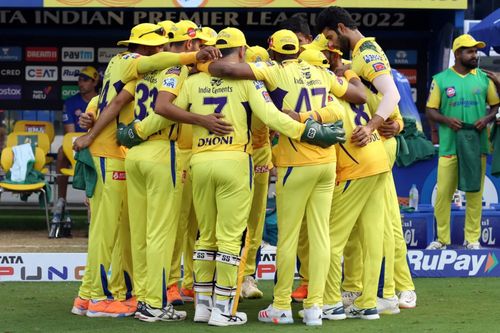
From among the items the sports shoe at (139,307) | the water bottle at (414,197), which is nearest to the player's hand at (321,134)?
the sports shoe at (139,307)

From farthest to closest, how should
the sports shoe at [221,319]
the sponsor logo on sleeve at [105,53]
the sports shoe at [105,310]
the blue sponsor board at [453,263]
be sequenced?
the sponsor logo on sleeve at [105,53] < the blue sponsor board at [453,263] < the sports shoe at [105,310] < the sports shoe at [221,319]

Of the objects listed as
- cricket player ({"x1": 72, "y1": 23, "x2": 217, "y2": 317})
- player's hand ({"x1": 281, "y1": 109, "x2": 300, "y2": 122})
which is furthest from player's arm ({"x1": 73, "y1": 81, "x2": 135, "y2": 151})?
player's hand ({"x1": 281, "y1": 109, "x2": 300, "y2": 122})

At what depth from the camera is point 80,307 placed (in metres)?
8.77

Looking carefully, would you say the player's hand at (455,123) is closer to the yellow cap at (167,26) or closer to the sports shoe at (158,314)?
the yellow cap at (167,26)

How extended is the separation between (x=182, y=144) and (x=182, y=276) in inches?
78.0

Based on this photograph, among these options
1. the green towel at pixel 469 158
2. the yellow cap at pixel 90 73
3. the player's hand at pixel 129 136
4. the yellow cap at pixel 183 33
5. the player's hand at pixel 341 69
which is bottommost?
the green towel at pixel 469 158

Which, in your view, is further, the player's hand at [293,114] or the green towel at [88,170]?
the green towel at [88,170]

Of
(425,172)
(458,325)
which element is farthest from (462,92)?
(458,325)

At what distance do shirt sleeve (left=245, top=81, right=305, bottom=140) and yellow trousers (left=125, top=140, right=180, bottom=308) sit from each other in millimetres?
773

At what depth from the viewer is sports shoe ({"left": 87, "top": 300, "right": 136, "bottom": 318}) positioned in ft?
Answer: 28.4

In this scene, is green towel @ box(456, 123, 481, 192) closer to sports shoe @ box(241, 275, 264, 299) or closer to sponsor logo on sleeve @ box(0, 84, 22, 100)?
sports shoe @ box(241, 275, 264, 299)

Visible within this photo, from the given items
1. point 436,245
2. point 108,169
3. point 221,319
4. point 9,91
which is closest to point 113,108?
point 108,169

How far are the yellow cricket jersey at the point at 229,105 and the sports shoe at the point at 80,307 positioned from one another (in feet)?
4.96

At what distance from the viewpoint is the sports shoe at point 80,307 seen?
28.8 ft
